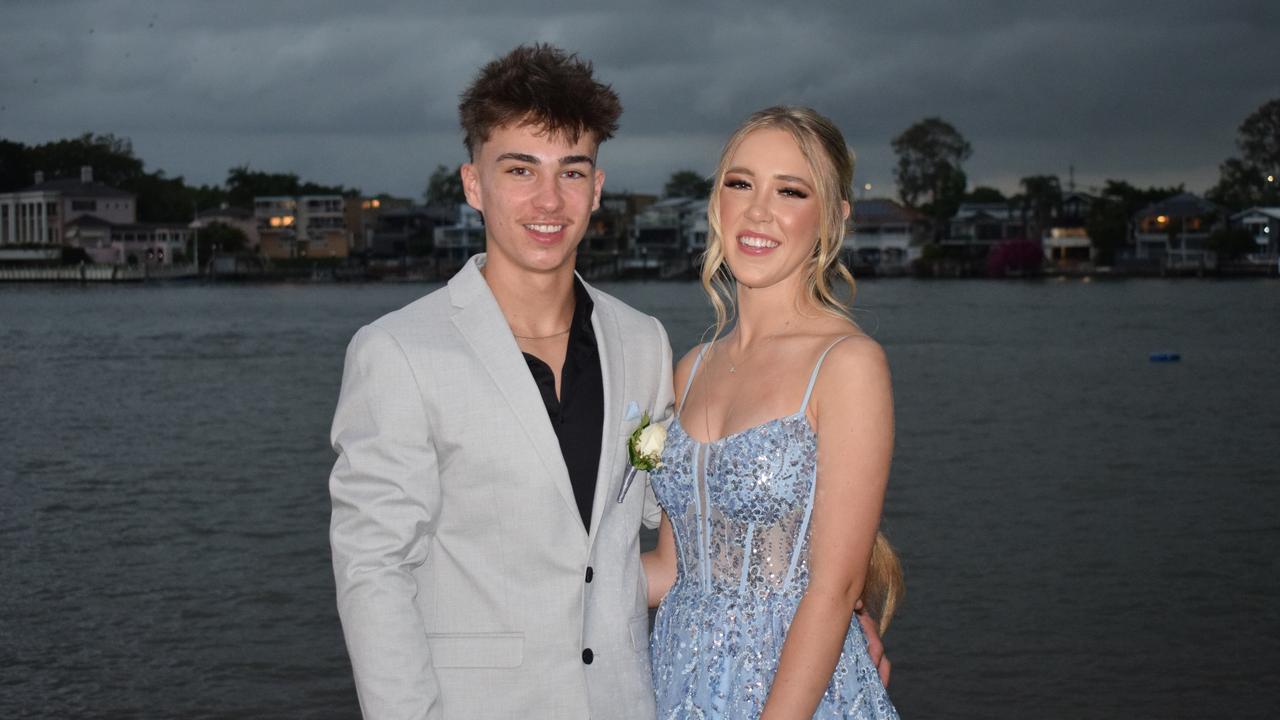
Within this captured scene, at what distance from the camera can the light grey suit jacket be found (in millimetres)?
3217

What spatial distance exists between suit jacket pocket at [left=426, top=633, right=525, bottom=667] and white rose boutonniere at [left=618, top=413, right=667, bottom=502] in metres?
0.47

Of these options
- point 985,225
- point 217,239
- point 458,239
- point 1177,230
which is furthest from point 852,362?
point 217,239

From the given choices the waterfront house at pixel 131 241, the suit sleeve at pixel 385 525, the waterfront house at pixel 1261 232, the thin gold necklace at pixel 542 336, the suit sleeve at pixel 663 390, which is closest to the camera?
the suit sleeve at pixel 385 525

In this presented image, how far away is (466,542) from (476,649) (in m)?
0.27

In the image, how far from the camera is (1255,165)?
13275 centimetres

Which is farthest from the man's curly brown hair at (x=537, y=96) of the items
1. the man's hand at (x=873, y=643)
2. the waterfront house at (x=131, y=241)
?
the waterfront house at (x=131, y=241)

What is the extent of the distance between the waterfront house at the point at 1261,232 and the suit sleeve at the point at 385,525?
118m

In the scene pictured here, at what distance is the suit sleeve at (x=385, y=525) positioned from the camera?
3.20 metres

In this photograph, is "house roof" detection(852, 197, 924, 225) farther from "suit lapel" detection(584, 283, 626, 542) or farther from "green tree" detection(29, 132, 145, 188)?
"suit lapel" detection(584, 283, 626, 542)

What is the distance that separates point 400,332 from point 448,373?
16 cm

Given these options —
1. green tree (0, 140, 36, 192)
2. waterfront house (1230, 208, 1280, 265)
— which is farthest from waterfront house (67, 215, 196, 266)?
waterfront house (1230, 208, 1280, 265)

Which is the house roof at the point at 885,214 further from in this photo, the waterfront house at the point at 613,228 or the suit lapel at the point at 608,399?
the suit lapel at the point at 608,399

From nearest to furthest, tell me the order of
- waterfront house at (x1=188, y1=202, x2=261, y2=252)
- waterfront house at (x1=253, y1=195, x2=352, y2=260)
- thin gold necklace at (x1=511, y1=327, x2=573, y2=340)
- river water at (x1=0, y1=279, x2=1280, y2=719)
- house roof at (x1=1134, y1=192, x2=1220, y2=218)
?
1. thin gold necklace at (x1=511, y1=327, x2=573, y2=340)
2. river water at (x1=0, y1=279, x2=1280, y2=719)
3. house roof at (x1=1134, y1=192, x2=1220, y2=218)
4. waterfront house at (x1=253, y1=195, x2=352, y2=260)
5. waterfront house at (x1=188, y1=202, x2=261, y2=252)

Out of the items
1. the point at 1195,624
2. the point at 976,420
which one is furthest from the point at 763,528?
the point at 976,420
